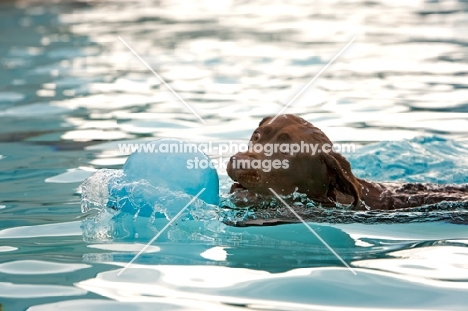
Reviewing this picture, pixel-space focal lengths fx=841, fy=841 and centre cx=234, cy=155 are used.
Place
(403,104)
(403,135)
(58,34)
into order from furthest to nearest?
(58,34)
(403,104)
(403,135)

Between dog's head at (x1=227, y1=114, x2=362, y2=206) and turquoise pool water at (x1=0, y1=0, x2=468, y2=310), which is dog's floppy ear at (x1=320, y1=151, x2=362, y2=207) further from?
turquoise pool water at (x1=0, y1=0, x2=468, y2=310)

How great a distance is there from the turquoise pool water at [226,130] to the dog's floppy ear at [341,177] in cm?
23

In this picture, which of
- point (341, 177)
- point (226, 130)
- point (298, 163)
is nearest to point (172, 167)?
point (298, 163)

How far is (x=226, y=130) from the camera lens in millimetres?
9305

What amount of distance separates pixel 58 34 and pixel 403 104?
29.2 ft

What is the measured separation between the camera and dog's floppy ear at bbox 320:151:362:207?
5.79 metres

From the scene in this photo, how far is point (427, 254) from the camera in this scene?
202 inches

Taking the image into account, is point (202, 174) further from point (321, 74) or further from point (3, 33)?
point (3, 33)

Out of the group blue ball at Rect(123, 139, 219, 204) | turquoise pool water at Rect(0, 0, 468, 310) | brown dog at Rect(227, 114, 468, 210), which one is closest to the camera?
Result: turquoise pool water at Rect(0, 0, 468, 310)

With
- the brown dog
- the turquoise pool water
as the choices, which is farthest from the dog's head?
the turquoise pool water

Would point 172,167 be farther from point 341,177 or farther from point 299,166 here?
point 341,177

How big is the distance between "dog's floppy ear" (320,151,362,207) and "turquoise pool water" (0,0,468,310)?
227 millimetres

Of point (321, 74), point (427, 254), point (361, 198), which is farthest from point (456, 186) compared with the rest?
point (321, 74)

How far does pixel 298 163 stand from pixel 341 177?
1.02ft
